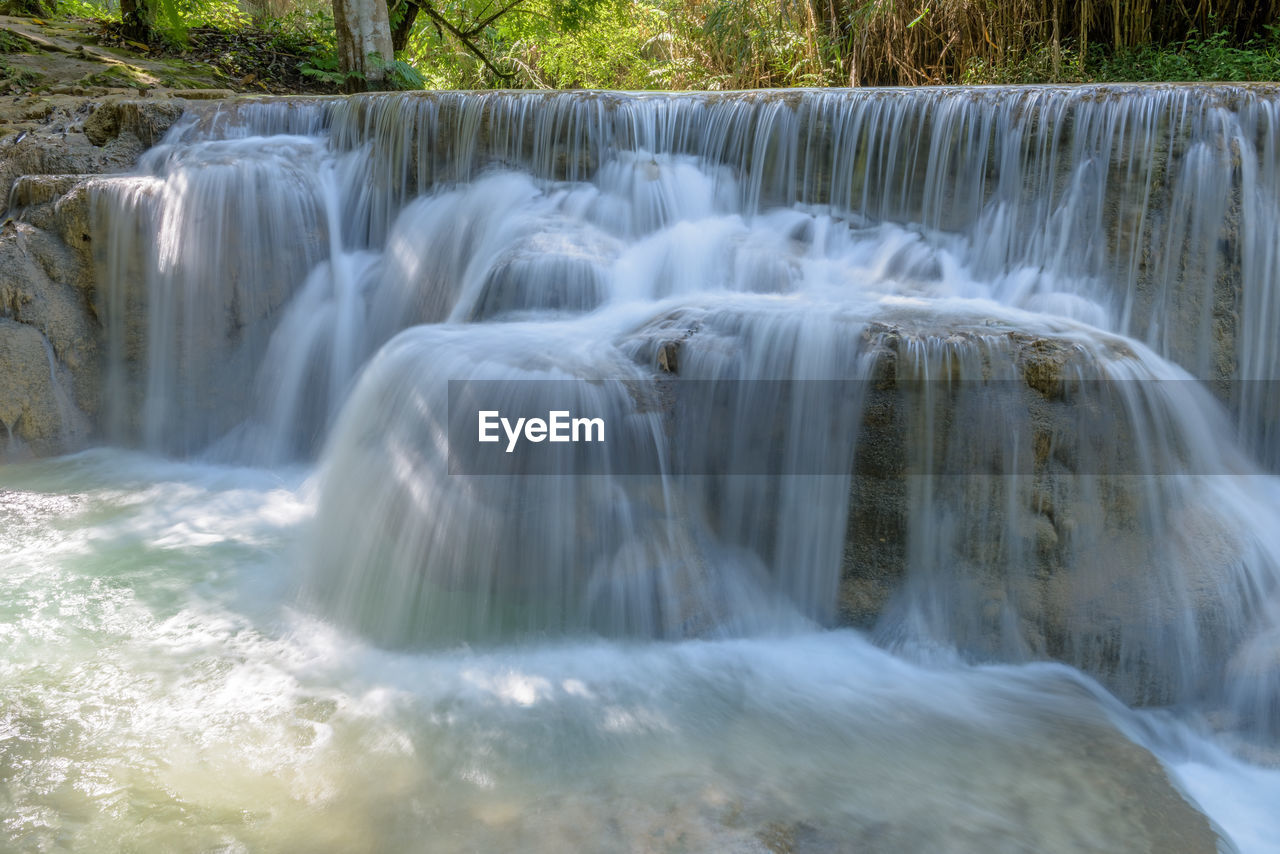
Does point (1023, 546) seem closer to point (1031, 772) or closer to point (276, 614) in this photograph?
point (1031, 772)

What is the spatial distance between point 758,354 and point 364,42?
Answer: 24.2ft

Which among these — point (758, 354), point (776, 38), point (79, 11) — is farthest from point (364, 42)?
point (758, 354)

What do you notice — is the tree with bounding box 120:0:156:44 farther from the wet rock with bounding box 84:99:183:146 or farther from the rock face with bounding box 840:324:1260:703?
the rock face with bounding box 840:324:1260:703

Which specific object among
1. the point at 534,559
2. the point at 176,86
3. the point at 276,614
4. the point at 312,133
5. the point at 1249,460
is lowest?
the point at 276,614

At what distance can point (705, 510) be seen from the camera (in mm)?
4258

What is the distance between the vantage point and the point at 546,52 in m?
14.9

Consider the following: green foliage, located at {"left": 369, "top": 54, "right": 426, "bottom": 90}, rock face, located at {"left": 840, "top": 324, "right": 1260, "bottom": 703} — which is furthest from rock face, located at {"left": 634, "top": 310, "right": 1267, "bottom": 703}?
green foliage, located at {"left": 369, "top": 54, "right": 426, "bottom": 90}

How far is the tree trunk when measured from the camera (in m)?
9.62

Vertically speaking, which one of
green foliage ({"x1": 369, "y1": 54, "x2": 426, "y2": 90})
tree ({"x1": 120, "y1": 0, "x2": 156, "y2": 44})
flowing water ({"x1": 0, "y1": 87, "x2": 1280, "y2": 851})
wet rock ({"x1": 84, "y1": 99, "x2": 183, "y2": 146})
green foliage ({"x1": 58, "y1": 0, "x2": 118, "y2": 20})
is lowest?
flowing water ({"x1": 0, "y1": 87, "x2": 1280, "y2": 851})

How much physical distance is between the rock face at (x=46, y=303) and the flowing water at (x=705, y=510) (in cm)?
19

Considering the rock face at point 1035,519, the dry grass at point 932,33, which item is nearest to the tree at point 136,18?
the dry grass at point 932,33

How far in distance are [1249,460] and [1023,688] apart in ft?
6.41

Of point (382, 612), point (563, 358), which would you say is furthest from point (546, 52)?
point (382, 612)

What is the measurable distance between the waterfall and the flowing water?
0.08 feet
